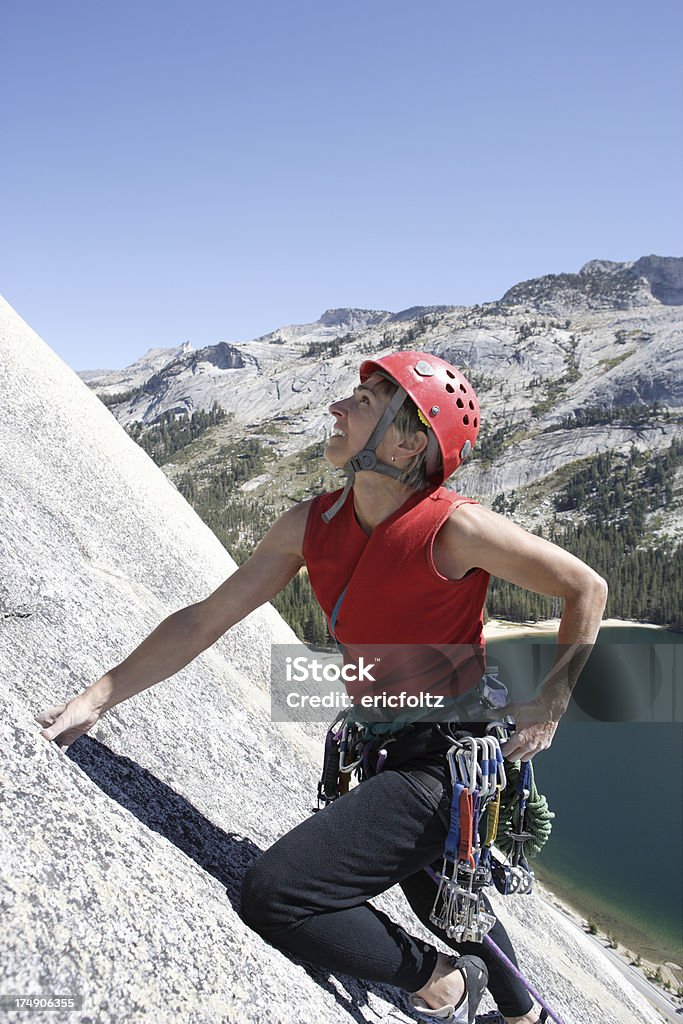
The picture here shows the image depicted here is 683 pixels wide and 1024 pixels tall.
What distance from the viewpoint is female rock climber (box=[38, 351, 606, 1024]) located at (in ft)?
11.3

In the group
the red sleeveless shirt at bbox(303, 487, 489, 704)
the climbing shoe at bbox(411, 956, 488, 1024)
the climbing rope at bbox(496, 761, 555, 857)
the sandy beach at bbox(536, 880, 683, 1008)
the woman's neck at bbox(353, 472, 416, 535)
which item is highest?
the woman's neck at bbox(353, 472, 416, 535)

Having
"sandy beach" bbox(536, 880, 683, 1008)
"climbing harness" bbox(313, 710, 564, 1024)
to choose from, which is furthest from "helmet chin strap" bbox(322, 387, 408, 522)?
"sandy beach" bbox(536, 880, 683, 1008)

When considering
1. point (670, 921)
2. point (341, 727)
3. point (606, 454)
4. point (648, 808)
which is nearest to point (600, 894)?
point (670, 921)

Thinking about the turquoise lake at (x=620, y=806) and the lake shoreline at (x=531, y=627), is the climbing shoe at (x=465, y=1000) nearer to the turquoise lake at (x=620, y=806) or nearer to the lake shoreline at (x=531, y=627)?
the turquoise lake at (x=620, y=806)

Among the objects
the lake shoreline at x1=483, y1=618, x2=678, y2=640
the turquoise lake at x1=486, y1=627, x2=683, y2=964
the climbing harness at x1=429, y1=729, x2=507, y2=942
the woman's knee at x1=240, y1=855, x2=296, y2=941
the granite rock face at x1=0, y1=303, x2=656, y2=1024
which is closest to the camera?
the granite rock face at x1=0, y1=303, x2=656, y2=1024

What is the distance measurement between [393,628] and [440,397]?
128 cm

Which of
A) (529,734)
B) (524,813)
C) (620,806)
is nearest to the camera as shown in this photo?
(529,734)

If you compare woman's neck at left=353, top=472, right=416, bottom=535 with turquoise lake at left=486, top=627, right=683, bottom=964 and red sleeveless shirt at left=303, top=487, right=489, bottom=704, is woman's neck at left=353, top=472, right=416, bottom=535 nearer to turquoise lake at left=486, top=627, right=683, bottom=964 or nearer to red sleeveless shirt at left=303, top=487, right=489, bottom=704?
red sleeveless shirt at left=303, top=487, right=489, bottom=704

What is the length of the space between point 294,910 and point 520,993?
180 centimetres

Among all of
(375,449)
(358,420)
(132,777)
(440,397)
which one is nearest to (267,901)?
(132,777)

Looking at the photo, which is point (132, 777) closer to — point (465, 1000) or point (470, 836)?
point (470, 836)

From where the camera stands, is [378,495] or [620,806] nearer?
[378,495]

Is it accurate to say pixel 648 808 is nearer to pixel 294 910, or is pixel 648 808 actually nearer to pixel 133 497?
pixel 133 497

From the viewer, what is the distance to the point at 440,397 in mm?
3873
